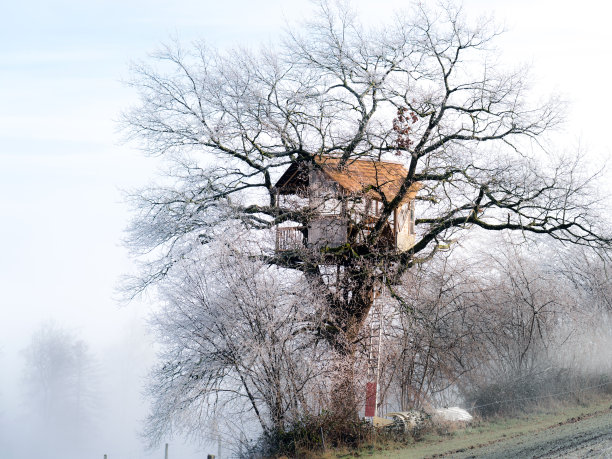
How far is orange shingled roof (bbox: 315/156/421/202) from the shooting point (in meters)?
17.8

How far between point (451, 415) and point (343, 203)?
6366 mm

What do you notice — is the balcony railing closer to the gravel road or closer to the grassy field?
the grassy field

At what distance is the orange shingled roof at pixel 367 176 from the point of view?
58.5ft

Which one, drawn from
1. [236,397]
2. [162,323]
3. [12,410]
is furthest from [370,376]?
A: [12,410]

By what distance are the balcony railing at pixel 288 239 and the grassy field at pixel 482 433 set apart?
570cm

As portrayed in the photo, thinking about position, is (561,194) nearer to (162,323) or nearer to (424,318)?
(424,318)

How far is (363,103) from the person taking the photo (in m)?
18.0

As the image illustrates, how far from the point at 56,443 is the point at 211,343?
44200 mm

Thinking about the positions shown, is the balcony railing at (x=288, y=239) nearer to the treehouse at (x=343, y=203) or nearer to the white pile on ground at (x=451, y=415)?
the treehouse at (x=343, y=203)

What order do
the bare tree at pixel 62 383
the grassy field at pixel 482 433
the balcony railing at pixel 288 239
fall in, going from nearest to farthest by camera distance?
the grassy field at pixel 482 433 → the balcony railing at pixel 288 239 → the bare tree at pixel 62 383

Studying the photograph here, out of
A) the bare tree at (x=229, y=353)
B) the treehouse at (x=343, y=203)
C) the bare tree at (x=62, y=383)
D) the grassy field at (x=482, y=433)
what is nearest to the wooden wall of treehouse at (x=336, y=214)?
the treehouse at (x=343, y=203)

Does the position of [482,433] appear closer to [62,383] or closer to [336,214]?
[336,214]

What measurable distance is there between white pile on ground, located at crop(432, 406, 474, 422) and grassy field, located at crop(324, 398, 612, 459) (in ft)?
1.10

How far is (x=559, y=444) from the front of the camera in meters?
12.8
